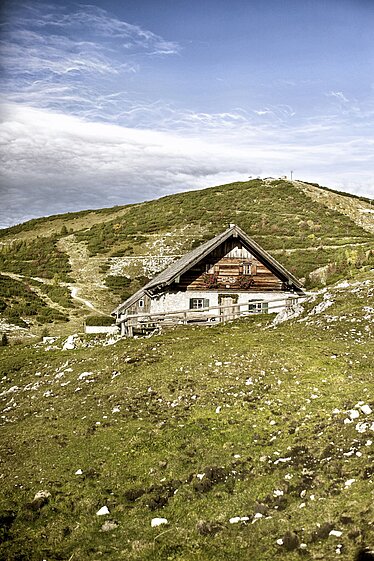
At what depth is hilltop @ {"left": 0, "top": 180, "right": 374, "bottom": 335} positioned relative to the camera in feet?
188

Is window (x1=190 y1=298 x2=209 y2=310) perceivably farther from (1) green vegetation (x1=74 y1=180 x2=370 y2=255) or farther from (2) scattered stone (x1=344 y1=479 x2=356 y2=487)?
(1) green vegetation (x1=74 y1=180 x2=370 y2=255)

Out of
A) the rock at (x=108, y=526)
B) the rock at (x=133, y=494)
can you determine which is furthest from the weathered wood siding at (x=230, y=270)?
the rock at (x=108, y=526)

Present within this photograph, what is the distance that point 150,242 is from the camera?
84000mm

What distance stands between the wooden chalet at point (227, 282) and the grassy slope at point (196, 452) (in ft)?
45.0

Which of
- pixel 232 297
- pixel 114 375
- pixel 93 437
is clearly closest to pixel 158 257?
pixel 232 297

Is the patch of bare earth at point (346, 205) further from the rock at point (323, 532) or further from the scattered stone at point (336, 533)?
the scattered stone at point (336, 533)

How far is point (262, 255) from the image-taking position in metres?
37.2

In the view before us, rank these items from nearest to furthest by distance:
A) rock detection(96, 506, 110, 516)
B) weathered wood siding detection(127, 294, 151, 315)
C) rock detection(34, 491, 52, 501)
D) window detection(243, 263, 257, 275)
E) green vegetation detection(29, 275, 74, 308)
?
rock detection(96, 506, 110, 516) → rock detection(34, 491, 52, 501) → window detection(243, 263, 257, 275) → weathered wood siding detection(127, 294, 151, 315) → green vegetation detection(29, 275, 74, 308)

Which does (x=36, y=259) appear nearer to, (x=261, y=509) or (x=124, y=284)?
(x=124, y=284)

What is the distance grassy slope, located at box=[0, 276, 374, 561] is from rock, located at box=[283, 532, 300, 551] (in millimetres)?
137

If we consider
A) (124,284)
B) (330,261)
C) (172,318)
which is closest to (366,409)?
(172,318)

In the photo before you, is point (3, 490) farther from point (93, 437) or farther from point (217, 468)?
point (217, 468)

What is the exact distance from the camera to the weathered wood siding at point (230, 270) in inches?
Answer: 1442

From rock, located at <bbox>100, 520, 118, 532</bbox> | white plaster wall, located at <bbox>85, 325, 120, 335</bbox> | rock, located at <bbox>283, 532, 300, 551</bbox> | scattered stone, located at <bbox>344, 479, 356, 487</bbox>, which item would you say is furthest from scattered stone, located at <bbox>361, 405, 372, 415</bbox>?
white plaster wall, located at <bbox>85, 325, 120, 335</bbox>
